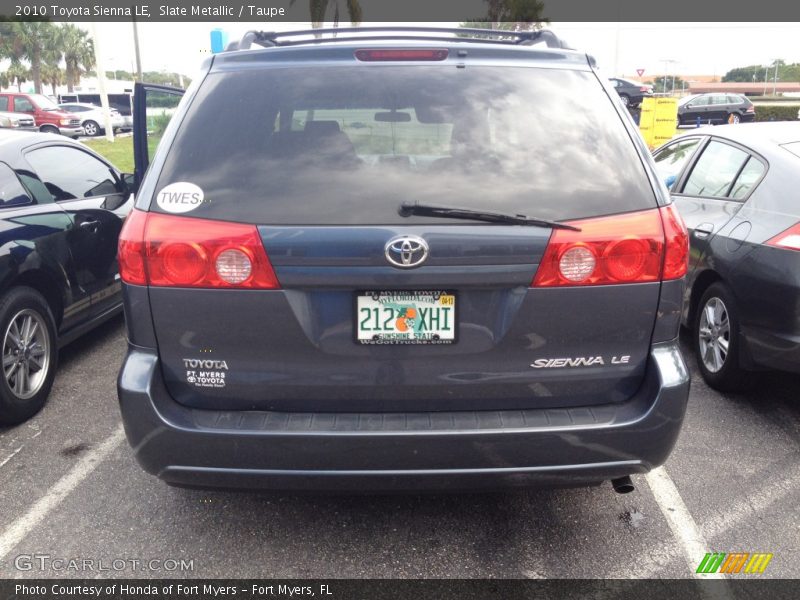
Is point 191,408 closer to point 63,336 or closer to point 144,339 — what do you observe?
point 144,339

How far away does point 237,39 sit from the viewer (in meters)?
3.17

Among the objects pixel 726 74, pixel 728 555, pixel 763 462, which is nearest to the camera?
pixel 728 555

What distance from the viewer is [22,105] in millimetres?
28703

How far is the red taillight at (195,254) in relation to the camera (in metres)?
2.32

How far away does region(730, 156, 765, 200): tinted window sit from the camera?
4316 mm

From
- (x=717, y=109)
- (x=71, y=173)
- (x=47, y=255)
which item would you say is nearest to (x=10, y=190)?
(x=47, y=255)

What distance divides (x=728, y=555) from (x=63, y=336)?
3971 millimetres

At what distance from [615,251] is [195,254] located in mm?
1384

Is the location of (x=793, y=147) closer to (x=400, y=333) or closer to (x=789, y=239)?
(x=789, y=239)

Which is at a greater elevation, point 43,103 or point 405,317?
point 405,317

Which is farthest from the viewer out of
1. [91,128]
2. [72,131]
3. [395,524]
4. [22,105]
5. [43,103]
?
[91,128]

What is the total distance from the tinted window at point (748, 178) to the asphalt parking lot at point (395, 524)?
157cm

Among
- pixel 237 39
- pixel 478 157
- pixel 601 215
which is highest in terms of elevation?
pixel 237 39

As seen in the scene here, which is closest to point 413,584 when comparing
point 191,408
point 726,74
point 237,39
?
point 191,408
